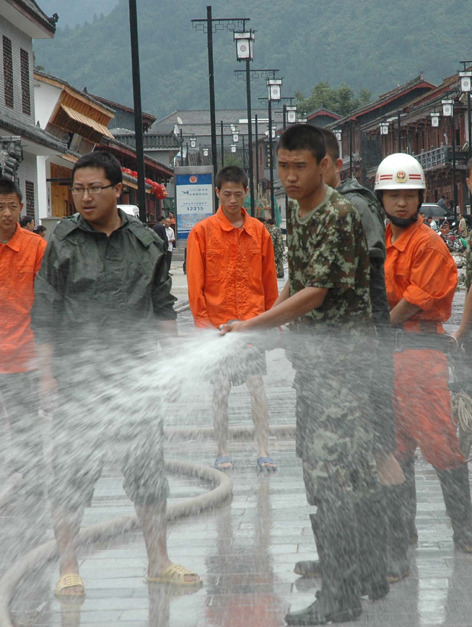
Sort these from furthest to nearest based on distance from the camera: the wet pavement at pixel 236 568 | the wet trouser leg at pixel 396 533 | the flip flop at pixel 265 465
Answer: the flip flop at pixel 265 465 < the wet trouser leg at pixel 396 533 < the wet pavement at pixel 236 568

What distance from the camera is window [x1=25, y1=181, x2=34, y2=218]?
32344 millimetres

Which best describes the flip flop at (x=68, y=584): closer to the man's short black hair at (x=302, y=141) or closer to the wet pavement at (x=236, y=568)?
the wet pavement at (x=236, y=568)

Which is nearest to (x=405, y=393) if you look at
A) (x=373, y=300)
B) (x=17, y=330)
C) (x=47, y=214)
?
(x=373, y=300)

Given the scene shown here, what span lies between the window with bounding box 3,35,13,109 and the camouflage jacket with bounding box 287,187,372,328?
27546 mm

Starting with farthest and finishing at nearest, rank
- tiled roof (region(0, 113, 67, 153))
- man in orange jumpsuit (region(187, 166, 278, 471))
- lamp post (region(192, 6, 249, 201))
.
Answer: lamp post (region(192, 6, 249, 201)) → tiled roof (region(0, 113, 67, 153)) → man in orange jumpsuit (region(187, 166, 278, 471))

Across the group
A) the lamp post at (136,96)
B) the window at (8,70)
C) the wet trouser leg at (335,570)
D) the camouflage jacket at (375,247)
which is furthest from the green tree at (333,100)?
the wet trouser leg at (335,570)

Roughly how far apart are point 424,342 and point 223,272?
2178 millimetres

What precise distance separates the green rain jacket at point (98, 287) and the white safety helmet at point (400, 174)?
3.98 ft

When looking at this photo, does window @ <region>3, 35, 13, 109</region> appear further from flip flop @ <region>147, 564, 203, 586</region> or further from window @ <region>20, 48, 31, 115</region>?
flip flop @ <region>147, 564, 203, 586</region>

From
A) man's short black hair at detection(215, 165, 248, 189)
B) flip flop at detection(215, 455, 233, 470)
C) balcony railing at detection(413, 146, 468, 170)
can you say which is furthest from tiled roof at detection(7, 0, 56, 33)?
balcony railing at detection(413, 146, 468, 170)

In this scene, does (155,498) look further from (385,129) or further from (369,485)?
(385,129)

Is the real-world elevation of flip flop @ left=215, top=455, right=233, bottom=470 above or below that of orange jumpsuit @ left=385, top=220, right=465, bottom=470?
below

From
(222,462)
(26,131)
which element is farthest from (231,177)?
(26,131)

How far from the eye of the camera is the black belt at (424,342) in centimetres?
527
